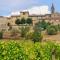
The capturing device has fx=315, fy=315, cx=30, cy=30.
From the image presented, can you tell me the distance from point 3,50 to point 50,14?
268 ft

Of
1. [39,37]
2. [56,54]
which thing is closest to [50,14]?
[39,37]

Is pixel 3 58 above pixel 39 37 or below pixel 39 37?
above

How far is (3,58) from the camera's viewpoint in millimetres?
13844

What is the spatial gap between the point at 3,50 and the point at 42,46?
3217 millimetres

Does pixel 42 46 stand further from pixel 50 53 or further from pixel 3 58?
pixel 3 58

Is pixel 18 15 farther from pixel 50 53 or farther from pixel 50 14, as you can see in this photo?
pixel 50 53

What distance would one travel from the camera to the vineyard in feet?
45.7

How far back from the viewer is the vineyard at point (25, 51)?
45.7ft

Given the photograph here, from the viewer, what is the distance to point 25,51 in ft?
48.3

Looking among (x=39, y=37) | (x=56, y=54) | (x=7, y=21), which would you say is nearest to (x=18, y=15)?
(x=7, y=21)

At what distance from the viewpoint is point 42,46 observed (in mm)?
16469

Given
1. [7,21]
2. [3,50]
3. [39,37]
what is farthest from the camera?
[7,21]

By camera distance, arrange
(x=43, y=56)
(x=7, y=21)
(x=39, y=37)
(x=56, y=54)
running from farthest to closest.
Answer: (x=7, y=21)
(x=39, y=37)
(x=56, y=54)
(x=43, y=56)

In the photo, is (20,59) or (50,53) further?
(50,53)
